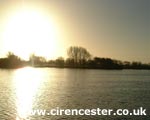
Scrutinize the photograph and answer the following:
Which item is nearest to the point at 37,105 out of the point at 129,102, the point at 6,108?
the point at 6,108

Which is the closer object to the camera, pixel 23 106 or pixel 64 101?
pixel 23 106

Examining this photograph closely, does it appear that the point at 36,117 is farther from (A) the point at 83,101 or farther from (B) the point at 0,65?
(B) the point at 0,65

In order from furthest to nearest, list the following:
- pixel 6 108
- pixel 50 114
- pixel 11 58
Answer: pixel 11 58
pixel 6 108
pixel 50 114

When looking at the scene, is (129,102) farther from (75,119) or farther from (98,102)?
(75,119)

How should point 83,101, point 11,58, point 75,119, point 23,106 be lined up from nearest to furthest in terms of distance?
point 75,119 → point 23,106 → point 83,101 → point 11,58

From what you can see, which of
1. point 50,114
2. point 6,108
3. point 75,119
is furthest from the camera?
point 6,108

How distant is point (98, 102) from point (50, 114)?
9020 mm

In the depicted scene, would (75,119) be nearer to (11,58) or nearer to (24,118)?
(24,118)

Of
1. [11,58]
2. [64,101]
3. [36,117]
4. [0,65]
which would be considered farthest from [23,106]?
[0,65]

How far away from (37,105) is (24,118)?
8129 mm

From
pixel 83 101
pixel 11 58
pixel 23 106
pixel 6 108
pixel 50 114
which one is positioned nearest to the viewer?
pixel 50 114

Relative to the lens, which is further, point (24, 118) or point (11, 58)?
point (11, 58)

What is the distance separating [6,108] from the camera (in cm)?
3456

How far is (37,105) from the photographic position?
125 ft
